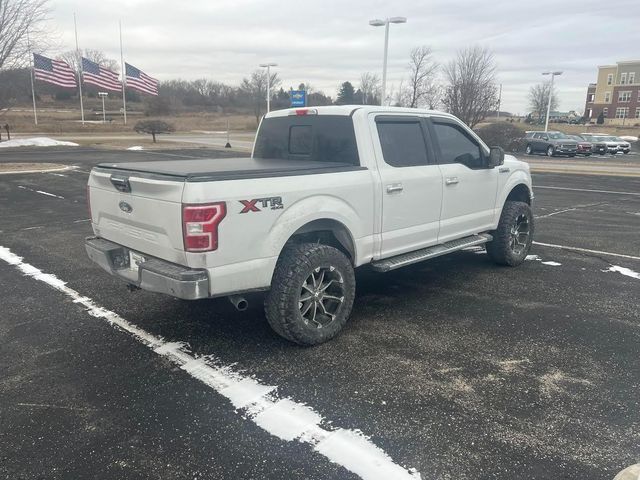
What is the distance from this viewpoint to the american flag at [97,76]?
3591 centimetres

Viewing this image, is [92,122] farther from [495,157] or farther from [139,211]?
[139,211]

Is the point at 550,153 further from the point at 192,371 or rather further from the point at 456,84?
the point at 192,371

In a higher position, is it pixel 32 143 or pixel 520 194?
pixel 520 194

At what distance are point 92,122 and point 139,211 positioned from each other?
58.9 meters

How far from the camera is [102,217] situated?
15.1ft

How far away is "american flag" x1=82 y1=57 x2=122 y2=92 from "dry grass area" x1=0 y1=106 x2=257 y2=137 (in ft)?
24.2

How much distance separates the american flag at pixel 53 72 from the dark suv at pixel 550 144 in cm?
2802

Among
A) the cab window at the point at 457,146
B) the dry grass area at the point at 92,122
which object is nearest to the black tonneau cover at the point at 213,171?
the cab window at the point at 457,146

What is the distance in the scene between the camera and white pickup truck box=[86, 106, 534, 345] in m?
3.66

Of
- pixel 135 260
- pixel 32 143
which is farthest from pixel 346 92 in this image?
pixel 135 260

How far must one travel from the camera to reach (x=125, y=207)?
418 centimetres

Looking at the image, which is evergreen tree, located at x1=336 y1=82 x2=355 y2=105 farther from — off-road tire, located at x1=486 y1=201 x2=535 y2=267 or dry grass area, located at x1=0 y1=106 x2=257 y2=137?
off-road tire, located at x1=486 y1=201 x2=535 y2=267

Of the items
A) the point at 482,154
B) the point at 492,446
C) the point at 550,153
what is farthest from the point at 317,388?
the point at 550,153

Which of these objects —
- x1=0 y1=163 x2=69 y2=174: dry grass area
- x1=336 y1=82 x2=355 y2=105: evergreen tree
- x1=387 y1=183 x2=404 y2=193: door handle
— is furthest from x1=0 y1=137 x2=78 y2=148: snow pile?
x1=336 y1=82 x2=355 y2=105: evergreen tree
